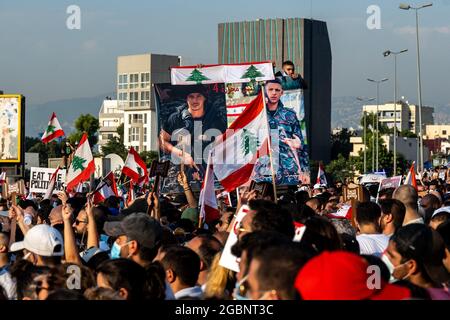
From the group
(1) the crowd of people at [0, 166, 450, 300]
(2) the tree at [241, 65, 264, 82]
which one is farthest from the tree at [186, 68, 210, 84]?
(1) the crowd of people at [0, 166, 450, 300]

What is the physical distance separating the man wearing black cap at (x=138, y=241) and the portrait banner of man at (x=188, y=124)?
11938 millimetres

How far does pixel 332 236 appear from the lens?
680 centimetres

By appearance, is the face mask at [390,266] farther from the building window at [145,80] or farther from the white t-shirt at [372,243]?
the building window at [145,80]

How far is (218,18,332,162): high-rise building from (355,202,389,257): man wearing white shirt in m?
153

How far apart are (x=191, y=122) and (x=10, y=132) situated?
908 inches

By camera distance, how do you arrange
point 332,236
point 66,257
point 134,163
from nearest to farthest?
1. point 332,236
2. point 66,257
3. point 134,163

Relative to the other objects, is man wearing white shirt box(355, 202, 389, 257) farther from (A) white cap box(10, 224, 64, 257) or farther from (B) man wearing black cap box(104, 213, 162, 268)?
(A) white cap box(10, 224, 64, 257)

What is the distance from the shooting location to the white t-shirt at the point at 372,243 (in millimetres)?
8758

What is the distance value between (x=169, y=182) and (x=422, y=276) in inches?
563

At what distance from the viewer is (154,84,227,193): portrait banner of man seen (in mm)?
20141

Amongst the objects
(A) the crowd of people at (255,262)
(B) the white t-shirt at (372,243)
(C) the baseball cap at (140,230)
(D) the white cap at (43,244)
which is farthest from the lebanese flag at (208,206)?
(D) the white cap at (43,244)
